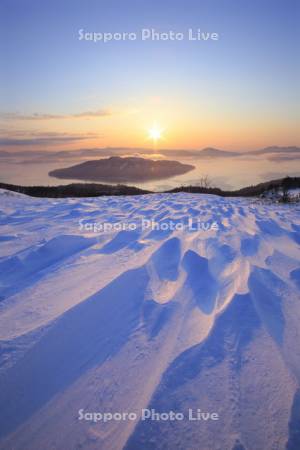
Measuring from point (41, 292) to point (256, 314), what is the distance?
5.91 ft

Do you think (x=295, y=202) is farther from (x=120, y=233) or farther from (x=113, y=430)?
(x=113, y=430)

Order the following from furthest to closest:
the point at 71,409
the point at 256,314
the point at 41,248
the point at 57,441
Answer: the point at 41,248 < the point at 256,314 < the point at 71,409 < the point at 57,441

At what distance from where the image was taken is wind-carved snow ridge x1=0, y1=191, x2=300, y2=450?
4.95ft

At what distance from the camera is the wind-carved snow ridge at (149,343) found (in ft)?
4.95

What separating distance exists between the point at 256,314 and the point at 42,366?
1.57 metres

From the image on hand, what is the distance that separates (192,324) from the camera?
221 centimetres

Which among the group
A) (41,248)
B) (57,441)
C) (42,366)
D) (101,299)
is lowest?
(57,441)

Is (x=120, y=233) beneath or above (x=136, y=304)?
above

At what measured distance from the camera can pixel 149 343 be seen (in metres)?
2.04

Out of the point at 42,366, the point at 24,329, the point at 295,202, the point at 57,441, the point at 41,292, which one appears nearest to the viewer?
the point at 57,441

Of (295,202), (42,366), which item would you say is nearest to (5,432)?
(42,366)

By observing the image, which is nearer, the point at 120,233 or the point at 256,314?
the point at 256,314

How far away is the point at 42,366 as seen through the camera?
181cm

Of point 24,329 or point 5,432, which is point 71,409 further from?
point 24,329
